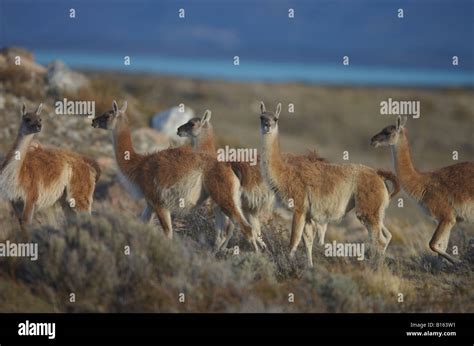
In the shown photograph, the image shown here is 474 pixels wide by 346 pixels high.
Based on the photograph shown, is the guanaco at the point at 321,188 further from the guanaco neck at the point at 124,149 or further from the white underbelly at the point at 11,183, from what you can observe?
the white underbelly at the point at 11,183

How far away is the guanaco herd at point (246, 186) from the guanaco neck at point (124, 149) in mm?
23

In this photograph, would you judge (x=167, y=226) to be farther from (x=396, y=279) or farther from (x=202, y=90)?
(x=202, y=90)

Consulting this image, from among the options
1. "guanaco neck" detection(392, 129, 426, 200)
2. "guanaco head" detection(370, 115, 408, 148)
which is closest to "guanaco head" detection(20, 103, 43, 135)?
"guanaco head" detection(370, 115, 408, 148)

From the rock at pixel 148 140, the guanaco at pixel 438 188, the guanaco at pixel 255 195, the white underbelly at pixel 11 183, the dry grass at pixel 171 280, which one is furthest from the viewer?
the rock at pixel 148 140

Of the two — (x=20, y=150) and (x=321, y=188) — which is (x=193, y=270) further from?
(x=20, y=150)

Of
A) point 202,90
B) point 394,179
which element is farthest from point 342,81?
point 394,179

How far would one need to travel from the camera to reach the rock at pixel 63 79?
24.4 meters

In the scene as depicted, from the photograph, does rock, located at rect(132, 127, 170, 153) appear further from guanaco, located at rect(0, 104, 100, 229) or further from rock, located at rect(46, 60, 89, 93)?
guanaco, located at rect(0, 104, 100, 229)

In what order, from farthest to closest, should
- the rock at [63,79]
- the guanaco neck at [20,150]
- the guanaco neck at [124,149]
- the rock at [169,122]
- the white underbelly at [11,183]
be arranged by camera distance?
the rock at [63,79] → the rock at [169,122] → the guanaco neck at [124,149] → the guanaco neck at [20,150] → the white underbelly at [11,183]

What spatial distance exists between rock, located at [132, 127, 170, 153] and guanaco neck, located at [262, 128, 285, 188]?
778 centimetres

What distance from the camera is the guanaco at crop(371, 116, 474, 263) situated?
15.4 metres

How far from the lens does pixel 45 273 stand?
13.4 m

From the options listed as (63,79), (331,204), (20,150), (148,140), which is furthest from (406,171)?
(63,79)

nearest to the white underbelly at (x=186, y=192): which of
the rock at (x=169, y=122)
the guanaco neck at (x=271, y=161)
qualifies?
the guanaco neck at (x=271, y=161)
